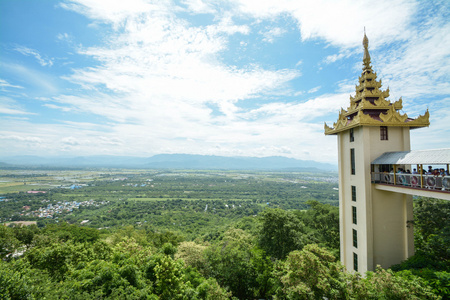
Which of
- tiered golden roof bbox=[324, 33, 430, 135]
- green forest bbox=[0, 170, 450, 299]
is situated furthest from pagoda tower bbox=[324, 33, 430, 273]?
green forest bbox=[0, 170, 450, 299]

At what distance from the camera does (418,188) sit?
32.9ft

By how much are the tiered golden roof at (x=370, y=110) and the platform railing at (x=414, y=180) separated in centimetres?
299

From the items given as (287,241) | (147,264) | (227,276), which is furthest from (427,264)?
(147,264)

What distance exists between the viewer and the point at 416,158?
10508 millimetres

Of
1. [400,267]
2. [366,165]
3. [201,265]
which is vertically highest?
[366,165]

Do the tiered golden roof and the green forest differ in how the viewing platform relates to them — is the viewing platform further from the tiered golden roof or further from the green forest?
the green forest

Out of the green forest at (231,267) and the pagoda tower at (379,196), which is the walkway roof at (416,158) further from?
the green forest at (231,267)

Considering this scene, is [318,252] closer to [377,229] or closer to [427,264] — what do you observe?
[377,229]

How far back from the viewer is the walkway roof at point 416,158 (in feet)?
30.7

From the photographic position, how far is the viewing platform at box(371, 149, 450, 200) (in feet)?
30.1

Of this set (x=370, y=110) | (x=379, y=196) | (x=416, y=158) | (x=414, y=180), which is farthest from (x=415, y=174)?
(x=370, y=110)

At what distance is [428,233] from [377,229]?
4.84 m

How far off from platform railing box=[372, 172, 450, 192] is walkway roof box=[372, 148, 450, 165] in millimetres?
604

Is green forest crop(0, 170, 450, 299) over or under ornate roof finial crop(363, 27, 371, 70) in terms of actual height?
under
